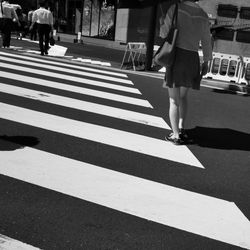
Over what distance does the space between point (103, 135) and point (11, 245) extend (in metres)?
2.66

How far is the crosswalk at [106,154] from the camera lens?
341 cm

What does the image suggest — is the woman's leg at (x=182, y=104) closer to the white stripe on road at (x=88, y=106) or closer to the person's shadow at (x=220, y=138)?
the person's shadow at (x=220, y=138)

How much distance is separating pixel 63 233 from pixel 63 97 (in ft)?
14.9

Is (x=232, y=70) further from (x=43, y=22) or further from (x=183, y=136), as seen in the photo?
(x=183, y=136)

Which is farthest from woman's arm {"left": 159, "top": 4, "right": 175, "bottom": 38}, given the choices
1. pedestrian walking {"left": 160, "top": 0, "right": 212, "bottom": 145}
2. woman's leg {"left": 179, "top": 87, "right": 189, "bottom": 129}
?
woman's leg {"left": 179, "top": 87, "right": 189, "bottom": 129}

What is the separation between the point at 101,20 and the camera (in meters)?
27.1

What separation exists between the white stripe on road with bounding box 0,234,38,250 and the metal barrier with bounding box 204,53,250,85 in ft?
30.4

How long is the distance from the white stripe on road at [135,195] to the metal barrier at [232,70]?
7861 millimetres

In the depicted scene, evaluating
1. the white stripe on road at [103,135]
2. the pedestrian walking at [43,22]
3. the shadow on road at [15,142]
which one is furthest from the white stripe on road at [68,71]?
the shadow on road at [15,142]

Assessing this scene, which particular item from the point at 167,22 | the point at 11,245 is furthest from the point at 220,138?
the point at 11,245

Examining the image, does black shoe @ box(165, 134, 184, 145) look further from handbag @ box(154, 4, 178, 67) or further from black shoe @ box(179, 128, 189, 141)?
handbag @ box(154, 4, 178, 67)

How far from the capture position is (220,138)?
226 inches

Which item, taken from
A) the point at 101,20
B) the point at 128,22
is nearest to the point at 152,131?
the point at 128,22

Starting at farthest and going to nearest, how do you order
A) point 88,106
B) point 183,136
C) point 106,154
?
point 88,106 → point 183,136 → point 106,154
